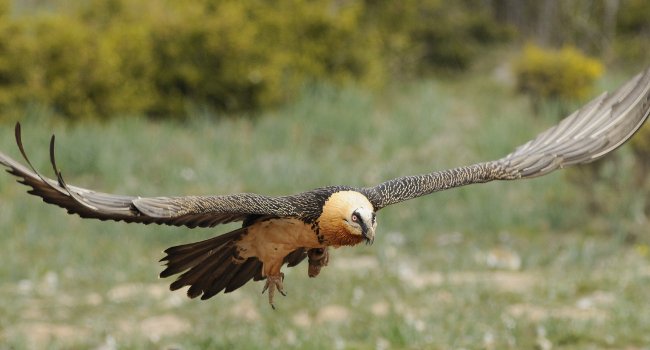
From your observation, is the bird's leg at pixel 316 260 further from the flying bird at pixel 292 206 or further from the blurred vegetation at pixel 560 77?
the blurred vegetation at pixel 560 77

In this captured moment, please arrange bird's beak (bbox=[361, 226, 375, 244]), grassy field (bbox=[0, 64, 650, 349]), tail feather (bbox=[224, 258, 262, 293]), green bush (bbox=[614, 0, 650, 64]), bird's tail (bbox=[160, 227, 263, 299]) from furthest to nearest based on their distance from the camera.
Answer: green bush (bbox=[614, 0, 650, 64]) < grassy field (bbox=[0, 64, 650, 349]) < tail feather (bbox=[224, 258, 262, 293]) < bird's tail (bbox=[160, 227, 263, 299]) < bird's beak (bbox=[361, 226, 375, 244])

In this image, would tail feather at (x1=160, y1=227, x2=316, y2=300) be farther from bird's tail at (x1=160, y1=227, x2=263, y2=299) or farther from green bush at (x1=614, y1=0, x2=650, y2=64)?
green bush at (x1=614, y1=0, x2=650, y2=64)

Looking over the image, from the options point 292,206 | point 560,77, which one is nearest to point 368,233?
point 292,206

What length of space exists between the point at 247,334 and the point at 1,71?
21.6ft

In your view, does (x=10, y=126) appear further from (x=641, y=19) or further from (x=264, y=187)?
(x=641, y=19)

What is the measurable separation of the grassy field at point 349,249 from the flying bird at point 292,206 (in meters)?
1.02

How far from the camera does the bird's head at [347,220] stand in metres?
4.24

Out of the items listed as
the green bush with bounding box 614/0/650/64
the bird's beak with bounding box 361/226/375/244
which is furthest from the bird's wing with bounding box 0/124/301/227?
the green bush with bounding box 614/0/650/64

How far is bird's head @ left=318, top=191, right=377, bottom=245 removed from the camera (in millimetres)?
4238

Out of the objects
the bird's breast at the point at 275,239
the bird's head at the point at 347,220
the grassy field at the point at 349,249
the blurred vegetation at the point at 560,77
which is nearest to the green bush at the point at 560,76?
the blurred vegetation at the point at 560,77

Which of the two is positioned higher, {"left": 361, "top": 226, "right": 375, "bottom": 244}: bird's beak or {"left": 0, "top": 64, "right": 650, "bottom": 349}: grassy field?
{"left": 0, "top": 64, "right": 650, "bottom": 349}: grassy field

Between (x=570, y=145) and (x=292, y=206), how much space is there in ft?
6.08

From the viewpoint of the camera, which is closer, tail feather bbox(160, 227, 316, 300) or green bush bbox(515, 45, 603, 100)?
tail feather bbox(160, 227, 316, 300)

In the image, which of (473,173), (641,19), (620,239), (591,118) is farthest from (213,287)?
(641,19)
